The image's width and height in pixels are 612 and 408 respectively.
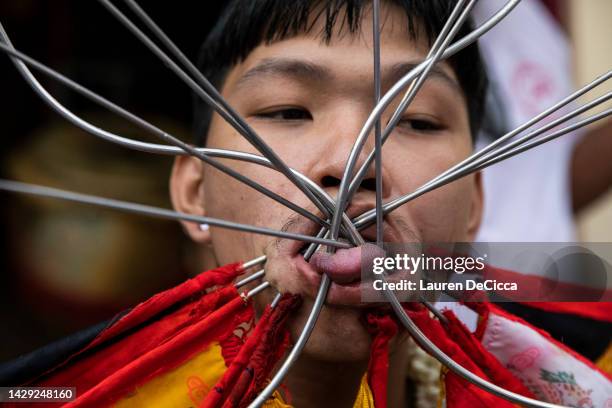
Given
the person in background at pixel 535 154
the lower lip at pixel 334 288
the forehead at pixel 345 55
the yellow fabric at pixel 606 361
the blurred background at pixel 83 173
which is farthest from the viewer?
the blurred background at pixel 83 173

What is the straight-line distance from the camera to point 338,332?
0.53 m

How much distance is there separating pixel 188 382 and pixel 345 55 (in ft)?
1.00

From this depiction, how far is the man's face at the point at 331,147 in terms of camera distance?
53cm

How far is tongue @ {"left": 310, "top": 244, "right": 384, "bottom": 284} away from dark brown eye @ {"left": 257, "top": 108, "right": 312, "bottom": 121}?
0.59ft

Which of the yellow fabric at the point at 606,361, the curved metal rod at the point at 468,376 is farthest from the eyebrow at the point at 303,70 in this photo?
the yellow fabric at the point at 606,361

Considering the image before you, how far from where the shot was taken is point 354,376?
0.66 metres

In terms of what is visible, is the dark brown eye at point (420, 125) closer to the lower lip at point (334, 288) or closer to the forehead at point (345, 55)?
the forehead at point (345, 55)

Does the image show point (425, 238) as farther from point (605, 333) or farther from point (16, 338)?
point (16, 338)

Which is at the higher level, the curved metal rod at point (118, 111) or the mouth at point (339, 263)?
the curved metal rod at point (118, 111)

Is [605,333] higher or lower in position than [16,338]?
lower

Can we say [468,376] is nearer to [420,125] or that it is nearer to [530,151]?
[420,125]

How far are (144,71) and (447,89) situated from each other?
100 cm

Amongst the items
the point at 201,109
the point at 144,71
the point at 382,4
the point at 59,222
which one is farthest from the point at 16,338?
the point at 382,4

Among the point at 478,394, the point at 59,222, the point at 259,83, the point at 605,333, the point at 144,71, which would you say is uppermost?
the point at 144,71
